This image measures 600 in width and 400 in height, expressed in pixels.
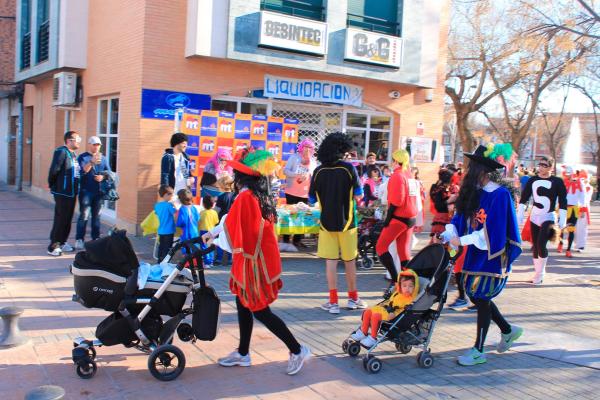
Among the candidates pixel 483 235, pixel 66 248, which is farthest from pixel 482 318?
pixel 66 248

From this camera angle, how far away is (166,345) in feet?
15.5

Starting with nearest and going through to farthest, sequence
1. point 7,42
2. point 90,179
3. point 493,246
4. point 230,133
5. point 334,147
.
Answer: point 493,246, point 334,147, point 90,179, point 230,133, point 7,42

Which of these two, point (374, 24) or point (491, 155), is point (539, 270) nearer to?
point (491, 155)

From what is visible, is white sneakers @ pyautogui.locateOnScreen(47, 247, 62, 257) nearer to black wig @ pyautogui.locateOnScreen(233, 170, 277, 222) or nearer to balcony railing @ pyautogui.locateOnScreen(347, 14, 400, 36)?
black wig @ pyautogui.locateOnScreen(233, 170, 277, 222)

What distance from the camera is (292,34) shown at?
12031mm

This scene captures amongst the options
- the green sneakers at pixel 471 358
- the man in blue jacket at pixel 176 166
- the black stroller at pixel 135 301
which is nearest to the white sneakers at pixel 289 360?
the black stroller at pixel 135 301

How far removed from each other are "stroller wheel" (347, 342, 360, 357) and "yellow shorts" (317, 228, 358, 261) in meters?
1.51

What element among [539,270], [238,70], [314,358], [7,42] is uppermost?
[7,42]

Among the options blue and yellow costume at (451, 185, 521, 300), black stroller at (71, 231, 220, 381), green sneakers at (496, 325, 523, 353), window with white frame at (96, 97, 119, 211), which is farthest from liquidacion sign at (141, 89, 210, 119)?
green sneakers at (496, 325, 523, 353)

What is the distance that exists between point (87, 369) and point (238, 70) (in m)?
8.48

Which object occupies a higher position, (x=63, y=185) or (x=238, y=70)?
(x=238, y=70)

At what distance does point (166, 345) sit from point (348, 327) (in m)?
2.37

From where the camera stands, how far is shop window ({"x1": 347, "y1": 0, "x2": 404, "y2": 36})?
13.4 meters

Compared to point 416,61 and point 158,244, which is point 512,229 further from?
point 416,61
